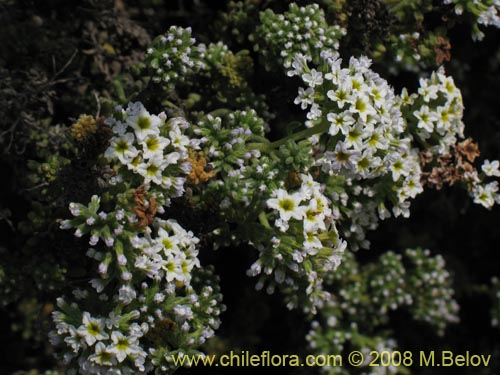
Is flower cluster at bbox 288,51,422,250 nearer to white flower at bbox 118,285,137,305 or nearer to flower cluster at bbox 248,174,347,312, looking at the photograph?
flower cluster at bbox 248,174,347,312

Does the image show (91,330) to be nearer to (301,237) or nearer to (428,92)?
(301,237)

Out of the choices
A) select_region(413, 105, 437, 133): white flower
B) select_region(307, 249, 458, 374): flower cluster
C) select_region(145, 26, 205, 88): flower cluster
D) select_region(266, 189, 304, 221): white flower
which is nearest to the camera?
select_region(266, 189, 304, 221): white flower

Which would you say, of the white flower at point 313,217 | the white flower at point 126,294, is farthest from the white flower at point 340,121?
the white flower at point 126,294

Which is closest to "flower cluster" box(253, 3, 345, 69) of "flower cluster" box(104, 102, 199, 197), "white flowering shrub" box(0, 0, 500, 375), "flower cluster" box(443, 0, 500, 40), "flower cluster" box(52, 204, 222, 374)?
"white flowering shrub" box(0, 0, 500, 375)

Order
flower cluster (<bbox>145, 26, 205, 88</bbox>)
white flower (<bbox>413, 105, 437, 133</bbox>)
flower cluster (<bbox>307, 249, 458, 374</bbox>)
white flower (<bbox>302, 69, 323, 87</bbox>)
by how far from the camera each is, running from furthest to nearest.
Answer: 1. flower cluster (<bbox>307, 249, 458, 374</bbox>)
2. white flower (<bbox>413, 105, 437, 133</bbox>)
3. flower cluster (<bbox>145, 26, 205, 88</bbox>)
4. white flower (<bbox>302, 69, 323, 87</bbox>)

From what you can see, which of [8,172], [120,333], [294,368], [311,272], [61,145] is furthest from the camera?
[294,368]

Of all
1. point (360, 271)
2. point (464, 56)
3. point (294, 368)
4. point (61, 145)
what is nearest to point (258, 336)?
point (294, 368)

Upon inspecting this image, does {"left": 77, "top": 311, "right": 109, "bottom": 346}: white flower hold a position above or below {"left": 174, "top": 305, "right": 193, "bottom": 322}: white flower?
below

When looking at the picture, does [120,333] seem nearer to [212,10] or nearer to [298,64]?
[298,64]
